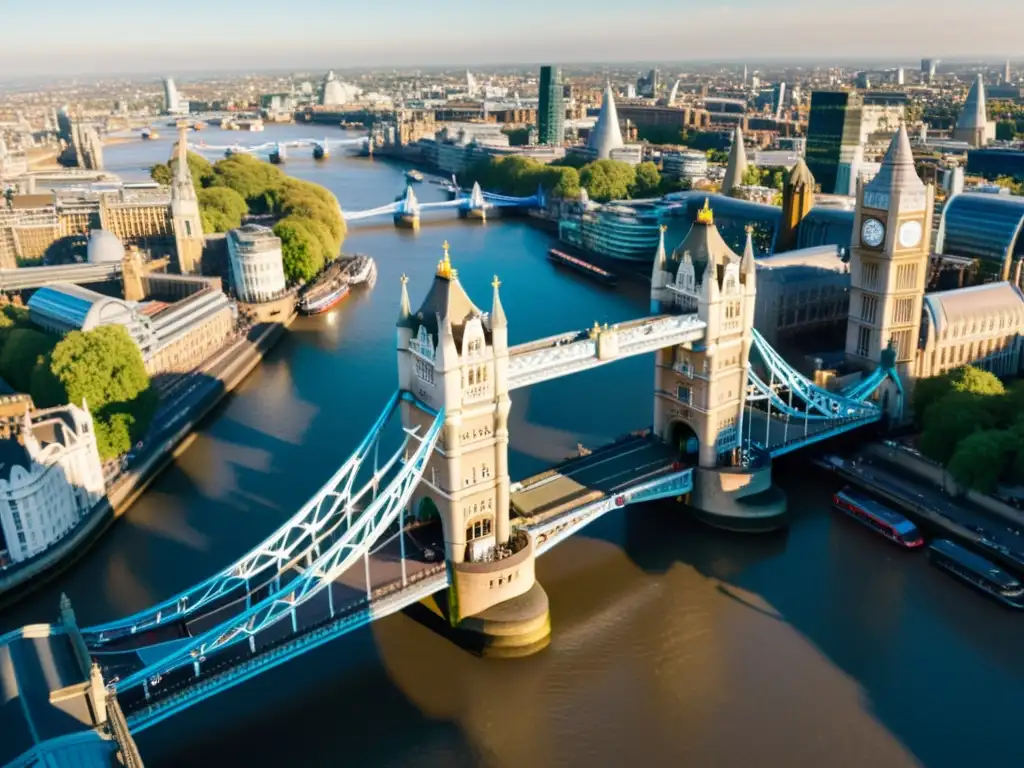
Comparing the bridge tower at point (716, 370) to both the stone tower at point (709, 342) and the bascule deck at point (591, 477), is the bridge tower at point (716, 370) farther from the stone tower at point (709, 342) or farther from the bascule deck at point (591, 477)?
the bascule deck at point (591, 477)

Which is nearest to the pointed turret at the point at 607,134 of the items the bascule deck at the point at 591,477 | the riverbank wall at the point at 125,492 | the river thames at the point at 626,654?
the riverbank wall at the point at 125,492

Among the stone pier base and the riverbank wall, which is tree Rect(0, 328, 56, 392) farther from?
the stone pier base

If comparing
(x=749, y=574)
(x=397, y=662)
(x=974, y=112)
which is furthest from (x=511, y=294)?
(x=974, y=112)

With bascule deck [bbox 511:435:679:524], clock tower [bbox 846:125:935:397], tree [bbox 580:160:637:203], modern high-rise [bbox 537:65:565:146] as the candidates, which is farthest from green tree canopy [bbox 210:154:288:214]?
bascule deck [bbox 511:435:679:524]

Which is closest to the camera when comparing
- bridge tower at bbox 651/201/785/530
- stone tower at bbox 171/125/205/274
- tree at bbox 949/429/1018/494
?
tree at bbox 949/429/1018/494

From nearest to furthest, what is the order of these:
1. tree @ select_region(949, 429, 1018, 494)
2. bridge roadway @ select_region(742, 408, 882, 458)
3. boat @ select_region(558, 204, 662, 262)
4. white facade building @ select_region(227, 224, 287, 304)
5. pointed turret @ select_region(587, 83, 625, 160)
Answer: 1. tree @ select_region(949, 429, 1018, 494)
2. bridge roadway @ select_region(742, 408, 882, 458)
3. white facade building @ select_region(227, 224, 287, 304)
4. boat @ select_region(558, 204, 662, 262)
5. pointed turret @ select_region(587, 83, 625, 160)

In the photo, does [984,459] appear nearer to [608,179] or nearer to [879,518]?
[879,518]
